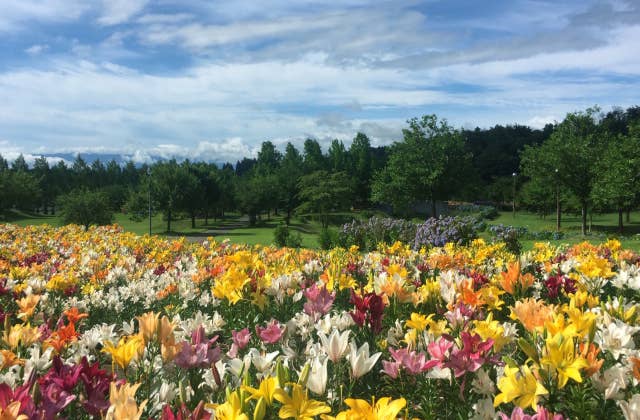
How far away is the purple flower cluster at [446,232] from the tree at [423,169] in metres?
15.6

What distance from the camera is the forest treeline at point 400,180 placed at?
95.7ft

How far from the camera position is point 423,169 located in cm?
3098

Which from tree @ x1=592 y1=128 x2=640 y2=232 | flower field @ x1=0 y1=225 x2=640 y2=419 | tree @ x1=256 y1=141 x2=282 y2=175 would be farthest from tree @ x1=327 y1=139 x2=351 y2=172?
flower field @ x1=0 y1=225 x2=640 y2=419

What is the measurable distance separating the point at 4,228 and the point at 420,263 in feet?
40.9

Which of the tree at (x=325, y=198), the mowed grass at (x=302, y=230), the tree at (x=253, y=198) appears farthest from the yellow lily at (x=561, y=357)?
the tree at (x=253, y=198)

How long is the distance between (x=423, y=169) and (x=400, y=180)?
1602mm

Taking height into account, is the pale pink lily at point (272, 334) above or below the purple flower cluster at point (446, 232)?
above

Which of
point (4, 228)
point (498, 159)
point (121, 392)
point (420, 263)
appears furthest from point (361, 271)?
point (498, 159)

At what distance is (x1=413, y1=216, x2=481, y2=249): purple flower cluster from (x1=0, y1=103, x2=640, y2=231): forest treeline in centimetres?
1314

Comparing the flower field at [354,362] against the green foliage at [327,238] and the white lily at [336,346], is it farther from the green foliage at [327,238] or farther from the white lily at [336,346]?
the green foliage at [327,238]

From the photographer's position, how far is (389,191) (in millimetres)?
32000

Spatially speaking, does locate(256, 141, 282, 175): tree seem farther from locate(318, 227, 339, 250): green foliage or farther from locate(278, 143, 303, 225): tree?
locate(318, 227, 339, 250): green foliage

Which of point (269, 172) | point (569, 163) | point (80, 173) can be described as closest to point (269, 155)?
point (269, 172)

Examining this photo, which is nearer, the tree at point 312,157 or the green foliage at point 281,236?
the green foliage at point 281,236
